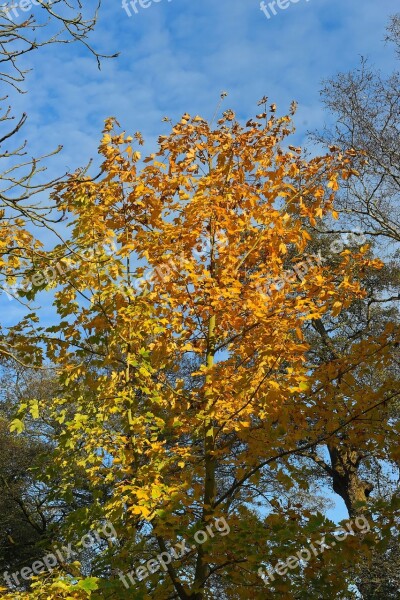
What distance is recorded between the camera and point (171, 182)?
5.68 m
